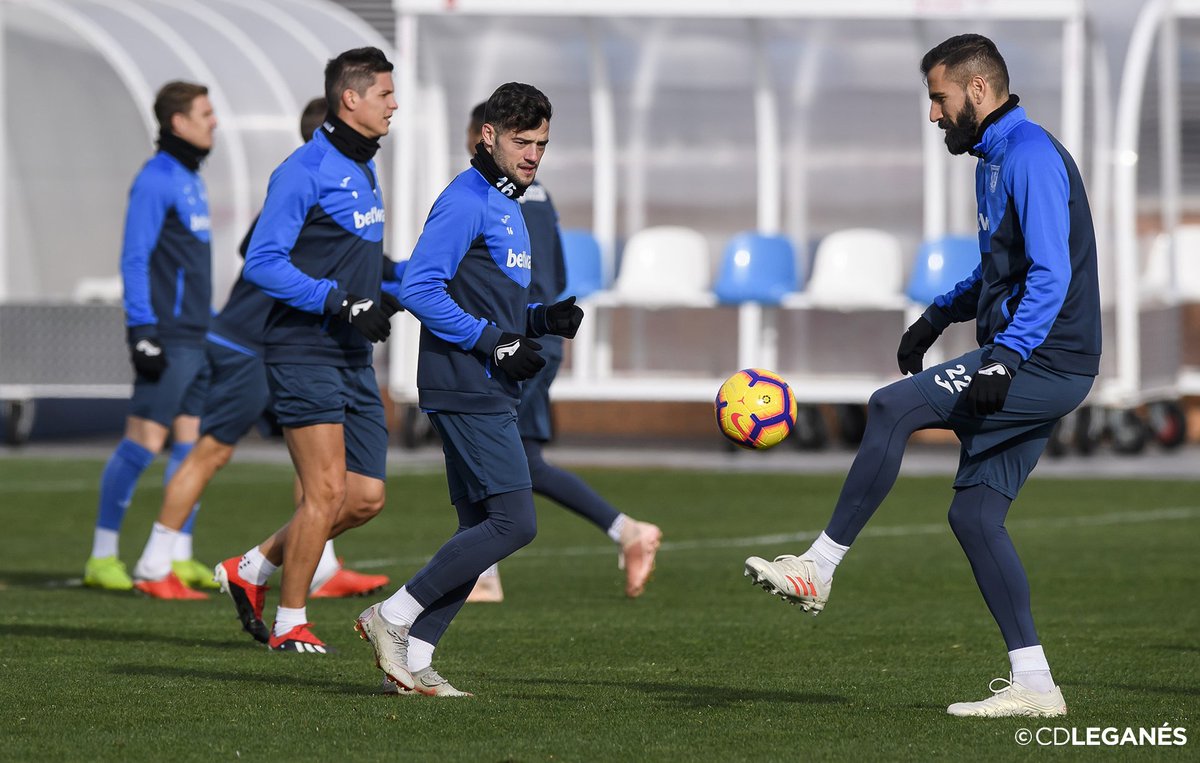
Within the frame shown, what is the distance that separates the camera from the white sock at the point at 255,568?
7.84 meters

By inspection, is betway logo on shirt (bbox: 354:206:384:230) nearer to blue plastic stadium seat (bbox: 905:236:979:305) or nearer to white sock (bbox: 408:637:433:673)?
white sock (bbox: 408:637:433:673)

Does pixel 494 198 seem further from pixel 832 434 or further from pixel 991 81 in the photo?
pixel 832 434

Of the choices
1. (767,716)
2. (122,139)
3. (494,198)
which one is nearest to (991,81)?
(494,198)

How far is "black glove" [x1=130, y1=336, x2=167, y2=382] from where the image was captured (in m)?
9.62

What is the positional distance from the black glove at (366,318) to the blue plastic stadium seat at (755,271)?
41.0 ft

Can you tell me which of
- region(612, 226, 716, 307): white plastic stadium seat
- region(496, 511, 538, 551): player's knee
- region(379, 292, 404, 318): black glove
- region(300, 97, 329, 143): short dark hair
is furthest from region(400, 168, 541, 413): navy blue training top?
region(612, 226, 716, 307): white plastic stadium seat

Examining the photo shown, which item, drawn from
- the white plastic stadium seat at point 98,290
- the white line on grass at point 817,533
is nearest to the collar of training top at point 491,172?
the white line on grass at point 817,533

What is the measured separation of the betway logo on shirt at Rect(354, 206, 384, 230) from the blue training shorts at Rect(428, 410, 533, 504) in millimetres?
1447

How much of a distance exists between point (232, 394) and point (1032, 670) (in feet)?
15.4

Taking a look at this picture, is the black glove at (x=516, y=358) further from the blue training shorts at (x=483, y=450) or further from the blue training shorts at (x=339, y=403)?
the blue training shorts at (x=339, y=403)

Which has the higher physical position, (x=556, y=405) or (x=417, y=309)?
(x=417, y=309)

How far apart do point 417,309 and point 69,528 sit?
7712 mm

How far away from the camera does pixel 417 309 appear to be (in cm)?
632

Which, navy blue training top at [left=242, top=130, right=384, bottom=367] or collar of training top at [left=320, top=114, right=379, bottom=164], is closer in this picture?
navy blue training top at [left=242, top=130, right=384, bottom=367]
